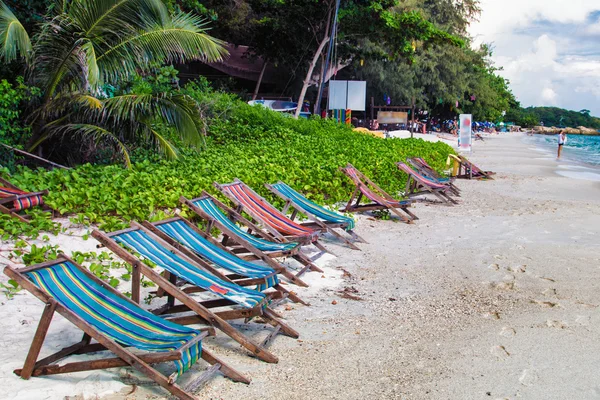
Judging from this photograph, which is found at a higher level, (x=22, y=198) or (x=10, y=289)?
(x=22, y=198)

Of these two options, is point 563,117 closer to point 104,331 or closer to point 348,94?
point 348,94

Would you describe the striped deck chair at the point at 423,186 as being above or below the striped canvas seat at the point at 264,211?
below

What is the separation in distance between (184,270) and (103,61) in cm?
640

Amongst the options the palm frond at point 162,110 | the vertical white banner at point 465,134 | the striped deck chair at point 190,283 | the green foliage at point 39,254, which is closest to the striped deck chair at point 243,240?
the striped deck chair at point 190,283

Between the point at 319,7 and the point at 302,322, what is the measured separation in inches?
699

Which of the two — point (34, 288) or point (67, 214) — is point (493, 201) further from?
point (34, 288)

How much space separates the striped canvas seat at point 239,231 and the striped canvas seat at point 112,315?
2038 millimetres

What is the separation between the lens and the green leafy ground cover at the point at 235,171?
263 inches

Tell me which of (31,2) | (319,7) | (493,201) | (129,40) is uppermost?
(319,7)

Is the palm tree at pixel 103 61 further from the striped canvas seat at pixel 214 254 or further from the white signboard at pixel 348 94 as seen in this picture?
the white signboard at pixel 348 94

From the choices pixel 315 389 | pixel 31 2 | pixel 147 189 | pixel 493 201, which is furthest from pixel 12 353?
pixel 493 201

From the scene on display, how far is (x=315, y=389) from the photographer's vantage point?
3730mm

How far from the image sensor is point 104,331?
3.33 meters

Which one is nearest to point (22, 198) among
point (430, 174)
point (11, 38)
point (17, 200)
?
point (17, 200)
